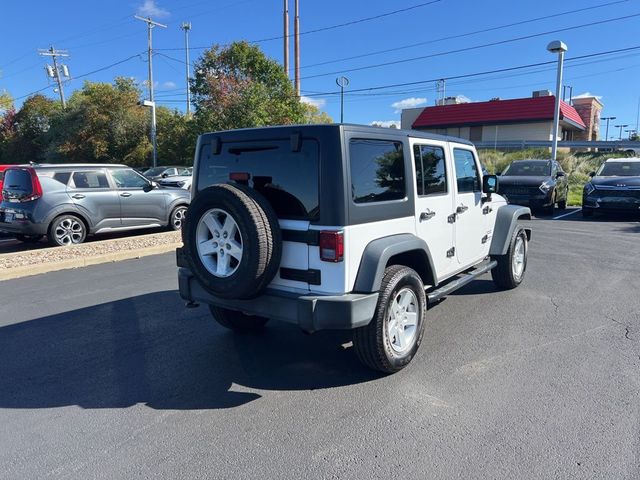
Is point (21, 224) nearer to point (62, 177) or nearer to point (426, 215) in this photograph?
point (62, 177)

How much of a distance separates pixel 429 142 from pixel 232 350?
2.59 m

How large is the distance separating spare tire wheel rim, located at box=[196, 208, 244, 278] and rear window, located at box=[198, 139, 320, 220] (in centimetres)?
35

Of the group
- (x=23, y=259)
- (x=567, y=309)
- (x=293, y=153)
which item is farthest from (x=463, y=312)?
(x=23, y=259)

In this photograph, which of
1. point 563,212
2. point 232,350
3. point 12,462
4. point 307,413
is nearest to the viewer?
point 12,462

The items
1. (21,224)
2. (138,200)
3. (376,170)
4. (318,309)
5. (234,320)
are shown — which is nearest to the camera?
(318,309)

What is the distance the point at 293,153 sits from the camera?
11.7ft

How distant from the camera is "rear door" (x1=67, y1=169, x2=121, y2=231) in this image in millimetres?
9500

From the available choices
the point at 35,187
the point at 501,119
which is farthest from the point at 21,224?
the point at 501,119

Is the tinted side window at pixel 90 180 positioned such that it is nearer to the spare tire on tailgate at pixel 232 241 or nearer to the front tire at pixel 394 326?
the spare tire on tailgate at pixel 232 241

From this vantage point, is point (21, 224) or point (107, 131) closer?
point (21, 224)

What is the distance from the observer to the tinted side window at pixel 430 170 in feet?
13.9

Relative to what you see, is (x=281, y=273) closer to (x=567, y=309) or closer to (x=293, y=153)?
(x=293, y=153)

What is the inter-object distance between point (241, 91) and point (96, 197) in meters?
16.9

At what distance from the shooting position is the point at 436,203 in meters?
4.44
